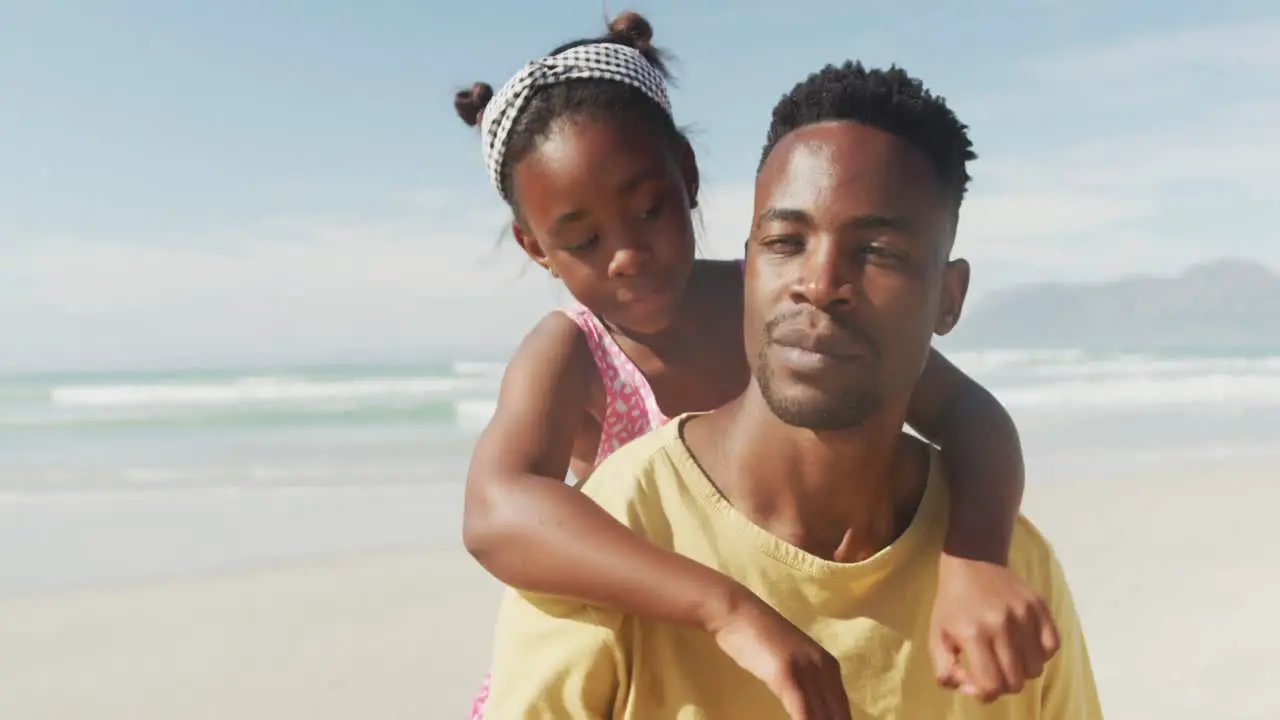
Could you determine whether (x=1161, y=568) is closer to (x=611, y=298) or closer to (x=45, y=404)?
(x=611, y=298)

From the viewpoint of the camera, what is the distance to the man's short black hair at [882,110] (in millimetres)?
1637

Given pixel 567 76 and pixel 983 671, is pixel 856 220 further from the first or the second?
pixel 567 76

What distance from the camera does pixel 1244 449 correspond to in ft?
39.9

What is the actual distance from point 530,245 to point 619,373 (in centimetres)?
37

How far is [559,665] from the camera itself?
5.04 ft

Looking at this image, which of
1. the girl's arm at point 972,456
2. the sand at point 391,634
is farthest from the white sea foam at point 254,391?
the girl's arm at point 972,456

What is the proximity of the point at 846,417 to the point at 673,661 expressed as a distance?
1.40ft

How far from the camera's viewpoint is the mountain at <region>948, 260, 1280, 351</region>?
56562 millimetres

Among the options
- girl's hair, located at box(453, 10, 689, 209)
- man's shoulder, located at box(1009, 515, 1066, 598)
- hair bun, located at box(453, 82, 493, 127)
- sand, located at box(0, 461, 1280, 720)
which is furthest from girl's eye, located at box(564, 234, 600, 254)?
sand, located at box(0, 461, 1280, 720)

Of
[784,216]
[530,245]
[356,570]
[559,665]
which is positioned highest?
[784,216]

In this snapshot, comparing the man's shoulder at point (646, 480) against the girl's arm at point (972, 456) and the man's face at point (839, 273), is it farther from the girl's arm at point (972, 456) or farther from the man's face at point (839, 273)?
the girl's arm at point (972, 456)

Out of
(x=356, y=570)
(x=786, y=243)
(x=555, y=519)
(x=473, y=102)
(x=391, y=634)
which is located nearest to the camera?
(x=786, y=243)

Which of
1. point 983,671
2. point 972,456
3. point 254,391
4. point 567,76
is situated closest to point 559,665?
point 983,671

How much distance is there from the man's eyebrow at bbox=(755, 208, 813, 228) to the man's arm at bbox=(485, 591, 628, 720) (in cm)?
62
